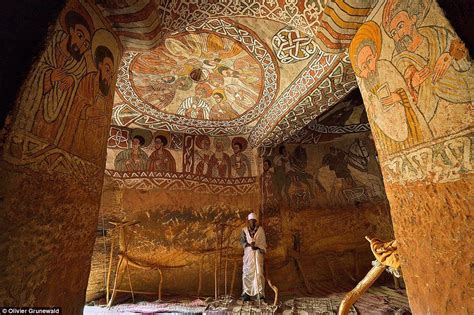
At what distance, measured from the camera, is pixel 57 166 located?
4.34ft

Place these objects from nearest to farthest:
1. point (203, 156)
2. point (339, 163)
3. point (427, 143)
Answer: point (427, 143) → point (203, 156) → point (339, 163)

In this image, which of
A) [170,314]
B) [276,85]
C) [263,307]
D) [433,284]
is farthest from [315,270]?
[433,284]

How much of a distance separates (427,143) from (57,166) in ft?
7.16

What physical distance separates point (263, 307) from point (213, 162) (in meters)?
3.53

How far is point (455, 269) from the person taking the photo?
1.16 meters

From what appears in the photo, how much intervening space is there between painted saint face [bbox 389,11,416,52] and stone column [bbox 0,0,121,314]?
219 centimetres

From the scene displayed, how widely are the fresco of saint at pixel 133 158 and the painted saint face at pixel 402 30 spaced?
18.2 feet

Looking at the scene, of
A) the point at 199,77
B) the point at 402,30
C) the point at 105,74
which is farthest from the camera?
the point at 199,77

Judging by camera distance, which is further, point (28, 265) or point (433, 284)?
point (433, 284)

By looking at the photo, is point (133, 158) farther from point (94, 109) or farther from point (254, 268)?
point (94, 109)

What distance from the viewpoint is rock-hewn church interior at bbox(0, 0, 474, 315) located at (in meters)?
1.19

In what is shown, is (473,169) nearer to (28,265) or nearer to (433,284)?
(433,284)

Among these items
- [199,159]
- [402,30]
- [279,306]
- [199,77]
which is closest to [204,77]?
[199,77]

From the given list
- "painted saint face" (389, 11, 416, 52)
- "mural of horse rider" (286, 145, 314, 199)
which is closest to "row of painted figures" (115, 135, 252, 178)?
"mural of horse rider" (286, 145, 314, 199)
